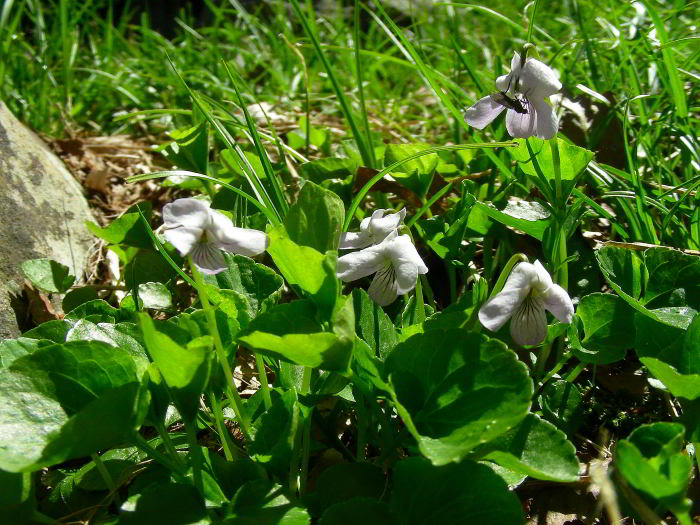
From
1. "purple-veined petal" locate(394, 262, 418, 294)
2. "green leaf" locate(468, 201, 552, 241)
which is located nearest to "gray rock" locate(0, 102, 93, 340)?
"purple-veined petal" locate(394, 262, 418, 294)

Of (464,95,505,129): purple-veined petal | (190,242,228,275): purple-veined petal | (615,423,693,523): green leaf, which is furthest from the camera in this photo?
(464,95,505,129): purple-veined petal

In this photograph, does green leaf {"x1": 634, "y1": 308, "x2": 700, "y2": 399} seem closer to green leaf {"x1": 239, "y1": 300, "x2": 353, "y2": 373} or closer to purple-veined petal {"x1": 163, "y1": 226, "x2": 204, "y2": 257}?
green leaf {"x1": 239, "y1": 300, "x2": 353, "y2": 373}

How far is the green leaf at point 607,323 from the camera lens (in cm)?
148

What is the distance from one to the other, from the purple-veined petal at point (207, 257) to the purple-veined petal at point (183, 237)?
0.07 feet

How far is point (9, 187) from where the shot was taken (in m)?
2.21

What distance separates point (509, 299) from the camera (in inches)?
49.6

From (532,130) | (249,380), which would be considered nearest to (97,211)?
(249,380)

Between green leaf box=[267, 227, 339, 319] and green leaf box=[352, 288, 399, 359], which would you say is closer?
green leaf box=[267, 227, 339, 319]

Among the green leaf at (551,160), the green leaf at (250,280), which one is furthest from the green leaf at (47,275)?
the green leaf at (551,160)

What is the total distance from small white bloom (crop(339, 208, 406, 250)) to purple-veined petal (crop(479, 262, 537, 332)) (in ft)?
0.86

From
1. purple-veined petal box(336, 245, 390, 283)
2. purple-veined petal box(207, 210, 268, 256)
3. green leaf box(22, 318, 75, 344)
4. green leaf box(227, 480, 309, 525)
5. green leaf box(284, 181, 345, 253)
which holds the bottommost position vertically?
green leaf box(227, 480, 309, 525)

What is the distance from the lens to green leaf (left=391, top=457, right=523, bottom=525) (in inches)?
45.1

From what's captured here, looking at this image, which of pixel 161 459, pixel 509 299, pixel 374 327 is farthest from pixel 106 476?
pixel 509 299

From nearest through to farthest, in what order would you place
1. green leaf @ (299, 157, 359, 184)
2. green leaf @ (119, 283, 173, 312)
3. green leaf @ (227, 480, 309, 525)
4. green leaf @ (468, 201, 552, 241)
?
1. green leaf @ (227, 480, 309, 525)
2. green leaf @ (468, 201, 552, 241)
3. green leaf @ (119, 283, 173, 312)
4. green leaf @ (299, 157, 359, 184)
